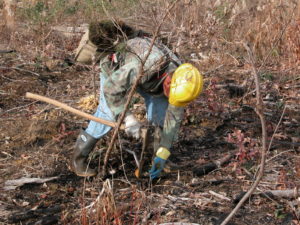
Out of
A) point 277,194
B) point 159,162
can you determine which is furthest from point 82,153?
point 277,194

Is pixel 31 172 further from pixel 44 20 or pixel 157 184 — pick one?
pixel 44 20

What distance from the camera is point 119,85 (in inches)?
125

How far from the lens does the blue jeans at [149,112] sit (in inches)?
133

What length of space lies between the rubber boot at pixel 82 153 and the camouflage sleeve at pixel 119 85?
1.24 ft

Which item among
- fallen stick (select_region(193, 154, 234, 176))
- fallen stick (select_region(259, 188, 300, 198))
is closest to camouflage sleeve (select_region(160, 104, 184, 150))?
fallen stick (select_region(193, 154, 234, 176))

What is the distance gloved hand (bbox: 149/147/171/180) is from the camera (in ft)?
10.4

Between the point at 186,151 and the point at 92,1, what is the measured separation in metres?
3.76

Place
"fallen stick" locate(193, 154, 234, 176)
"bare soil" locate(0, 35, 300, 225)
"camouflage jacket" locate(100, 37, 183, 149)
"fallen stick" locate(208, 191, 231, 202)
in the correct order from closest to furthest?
1. "bare soil" locate(0, 35, 300, 225)
2. "camouflage jacket" locate(100, 37, 183, 149)
3. "fallen stick" locate(208, 191, 231, 202)
4. "fallen stick" locate(193, 154, 234, 176)

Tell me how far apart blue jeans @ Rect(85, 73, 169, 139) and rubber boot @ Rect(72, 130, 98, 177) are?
0.06 metres

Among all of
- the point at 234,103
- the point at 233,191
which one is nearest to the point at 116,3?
the point at 234,103

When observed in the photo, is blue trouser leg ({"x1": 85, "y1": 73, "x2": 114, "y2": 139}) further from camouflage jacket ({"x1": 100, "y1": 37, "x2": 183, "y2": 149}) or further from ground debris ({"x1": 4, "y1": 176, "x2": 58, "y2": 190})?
ground debris ({"x1": 4, "y1": 176, "x2": 58, "y2": 190})

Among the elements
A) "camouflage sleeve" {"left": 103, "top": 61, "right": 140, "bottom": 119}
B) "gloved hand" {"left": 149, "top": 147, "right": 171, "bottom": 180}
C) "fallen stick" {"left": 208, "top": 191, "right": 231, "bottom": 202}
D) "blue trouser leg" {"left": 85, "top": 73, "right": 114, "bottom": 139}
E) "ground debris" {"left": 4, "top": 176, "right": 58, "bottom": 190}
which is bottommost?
"ground debris" {"left": 4, "top": 176, "right": 58, "bottom": 190}

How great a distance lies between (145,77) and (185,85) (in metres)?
0.41

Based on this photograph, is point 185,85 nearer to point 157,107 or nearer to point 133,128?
point 133,128
